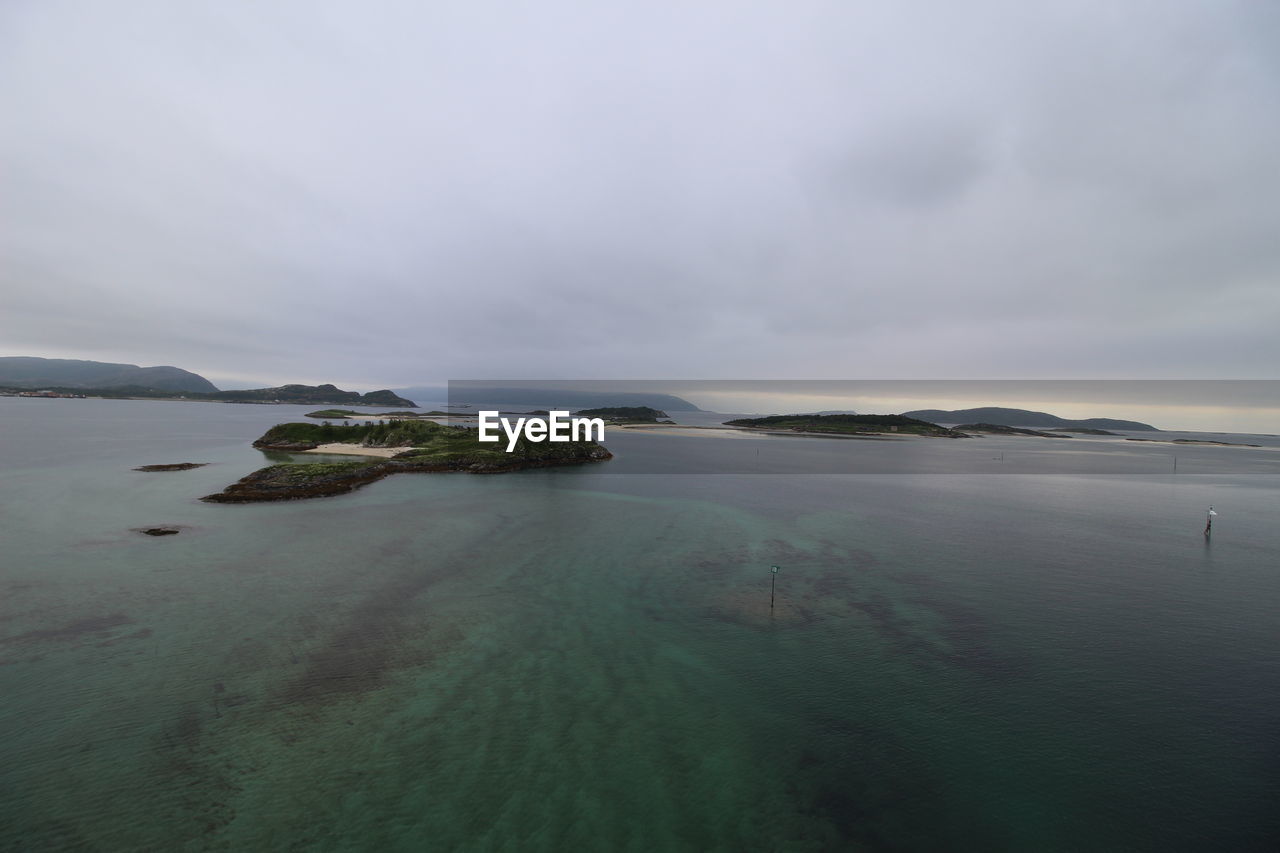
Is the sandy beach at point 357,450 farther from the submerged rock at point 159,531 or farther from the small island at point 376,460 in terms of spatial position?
the submerged rock at point 159,531

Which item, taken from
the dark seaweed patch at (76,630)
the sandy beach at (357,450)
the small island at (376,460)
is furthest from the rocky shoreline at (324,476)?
the dark seaweed patch at (76,630)

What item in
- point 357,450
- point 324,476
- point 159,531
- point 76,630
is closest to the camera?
point 76,630

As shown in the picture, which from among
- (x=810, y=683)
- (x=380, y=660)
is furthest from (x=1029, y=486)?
(x=380, y=660)

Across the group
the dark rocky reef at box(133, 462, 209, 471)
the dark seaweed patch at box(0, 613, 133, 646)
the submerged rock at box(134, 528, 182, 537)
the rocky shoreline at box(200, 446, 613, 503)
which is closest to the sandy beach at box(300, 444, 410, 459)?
the rocky shoreline at box(200, 446, 613, 503)

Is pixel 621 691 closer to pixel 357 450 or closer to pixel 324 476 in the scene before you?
pixel 324 476

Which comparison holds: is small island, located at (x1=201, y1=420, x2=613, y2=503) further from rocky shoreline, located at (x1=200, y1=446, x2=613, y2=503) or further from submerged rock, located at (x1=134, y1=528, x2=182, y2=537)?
submerged rock, located at (x1=134, y1=528, x2=182, y2=537)

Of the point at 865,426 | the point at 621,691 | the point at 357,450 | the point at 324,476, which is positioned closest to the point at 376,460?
the point at 324,476
